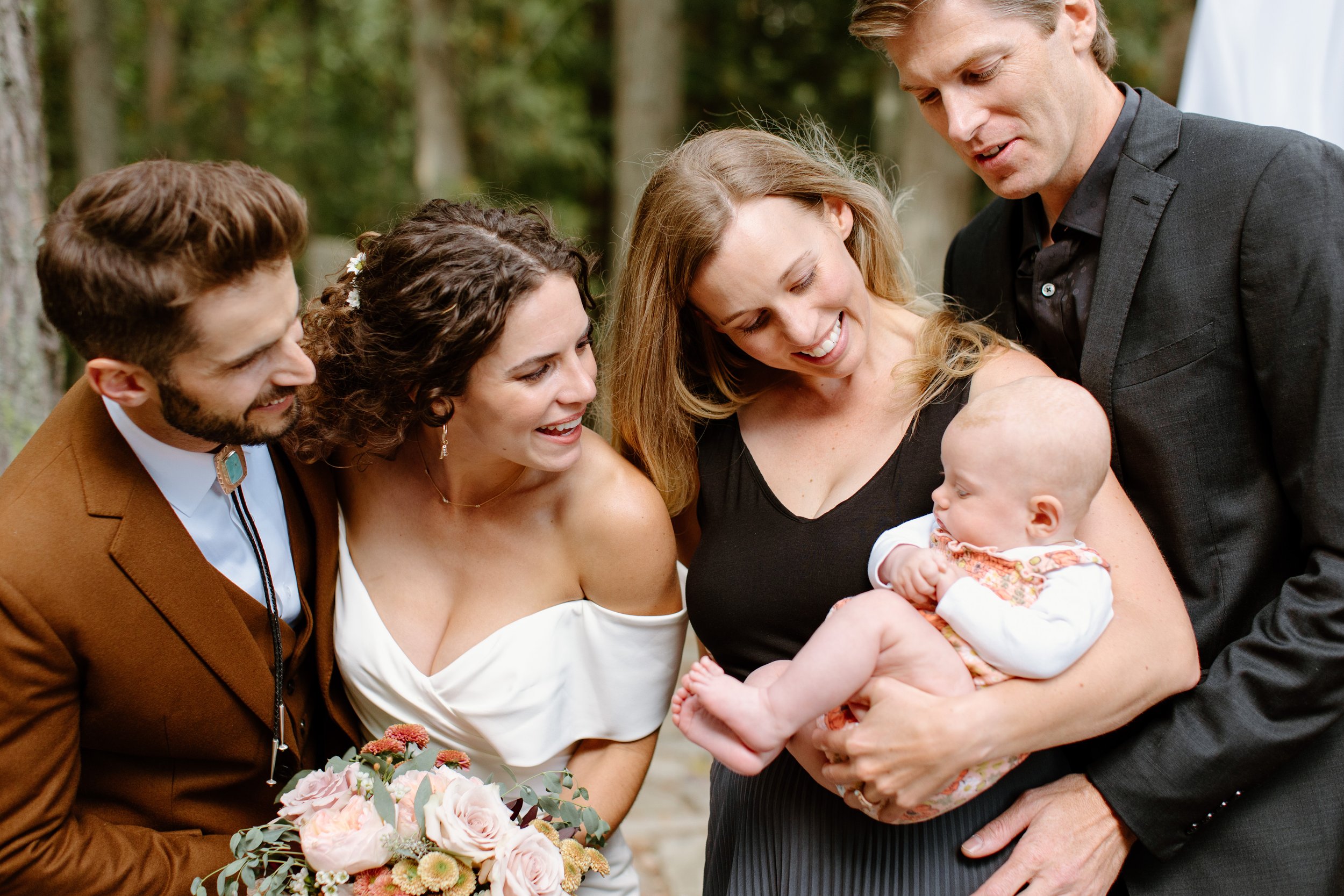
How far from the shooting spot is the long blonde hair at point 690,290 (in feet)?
7.52

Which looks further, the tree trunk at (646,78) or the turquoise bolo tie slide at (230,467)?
the tree trunk at (646,78)

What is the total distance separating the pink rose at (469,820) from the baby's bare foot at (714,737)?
0.34 m

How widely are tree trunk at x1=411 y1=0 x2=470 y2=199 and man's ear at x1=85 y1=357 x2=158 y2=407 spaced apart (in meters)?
8.03

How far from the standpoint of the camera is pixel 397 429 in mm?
2414

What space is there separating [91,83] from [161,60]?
5.63 metres

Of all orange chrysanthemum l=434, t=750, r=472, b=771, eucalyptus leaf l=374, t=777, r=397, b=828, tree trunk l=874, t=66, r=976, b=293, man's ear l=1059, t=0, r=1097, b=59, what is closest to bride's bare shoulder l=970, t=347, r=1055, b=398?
man's ear l=1059, t=0, r=1097, b=59

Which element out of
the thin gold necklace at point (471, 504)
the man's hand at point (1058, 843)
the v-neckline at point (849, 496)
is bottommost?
the man's hand at point (1058, 843)

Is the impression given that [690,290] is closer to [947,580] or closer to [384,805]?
[947,580]

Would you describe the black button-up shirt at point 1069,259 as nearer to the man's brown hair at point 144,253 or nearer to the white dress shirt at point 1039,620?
the white dress shirt at point 1039,620

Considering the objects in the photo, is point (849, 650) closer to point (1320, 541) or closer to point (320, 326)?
point (1320, 541)

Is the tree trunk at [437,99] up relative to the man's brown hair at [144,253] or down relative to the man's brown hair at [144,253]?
down

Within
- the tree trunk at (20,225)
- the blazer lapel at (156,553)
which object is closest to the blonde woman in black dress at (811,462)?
the blazer lapel at (156,553)

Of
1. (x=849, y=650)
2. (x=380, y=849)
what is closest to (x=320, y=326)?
(x=380, y=849)

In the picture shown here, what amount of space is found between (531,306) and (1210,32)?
230cm
